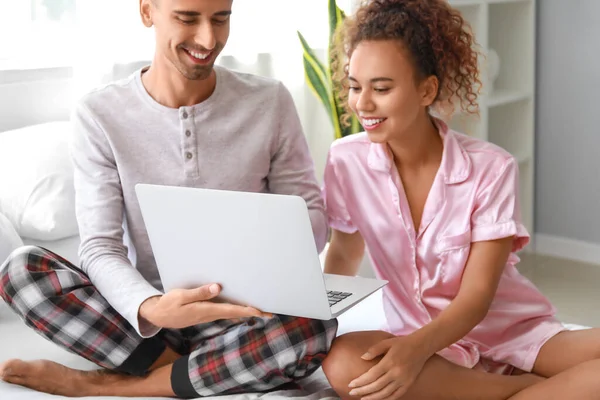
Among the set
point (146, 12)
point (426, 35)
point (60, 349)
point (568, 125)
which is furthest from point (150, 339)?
point (568, 125)

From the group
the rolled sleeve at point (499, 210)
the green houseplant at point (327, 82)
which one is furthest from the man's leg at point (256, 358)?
the green houseplant at point (327, 82)

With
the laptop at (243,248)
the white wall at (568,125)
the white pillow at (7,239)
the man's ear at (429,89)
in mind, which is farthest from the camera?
the white wall at (568,125)

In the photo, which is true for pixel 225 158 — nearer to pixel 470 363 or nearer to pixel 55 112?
pixel 470 363

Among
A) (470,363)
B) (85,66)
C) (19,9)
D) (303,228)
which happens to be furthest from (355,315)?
(19,9)

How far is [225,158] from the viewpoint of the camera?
1.68 m

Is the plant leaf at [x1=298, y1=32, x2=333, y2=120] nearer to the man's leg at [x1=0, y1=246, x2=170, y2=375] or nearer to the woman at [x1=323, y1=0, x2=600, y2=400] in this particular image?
the woman at [x1=323, y1=0, x2=600, y2=400]

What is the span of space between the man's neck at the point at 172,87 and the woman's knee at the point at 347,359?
0.52 meters

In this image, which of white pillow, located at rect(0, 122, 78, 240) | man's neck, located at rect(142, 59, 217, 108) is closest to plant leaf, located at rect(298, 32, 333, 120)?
white pillow, located at rect(0, 122, 78, 240)

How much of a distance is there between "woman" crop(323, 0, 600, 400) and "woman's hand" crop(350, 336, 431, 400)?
4 centimetres

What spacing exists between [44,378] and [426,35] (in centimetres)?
89

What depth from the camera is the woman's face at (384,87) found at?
159cm

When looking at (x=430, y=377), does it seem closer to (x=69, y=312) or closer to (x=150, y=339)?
(x=150, y=339)

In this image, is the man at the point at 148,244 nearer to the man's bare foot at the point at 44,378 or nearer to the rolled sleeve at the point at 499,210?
the man's bare foot at the point at 44,378

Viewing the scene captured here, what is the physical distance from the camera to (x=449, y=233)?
161cm
